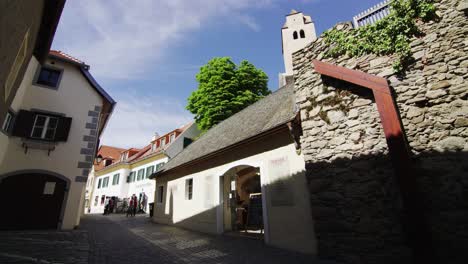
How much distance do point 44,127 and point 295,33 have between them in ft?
98.5

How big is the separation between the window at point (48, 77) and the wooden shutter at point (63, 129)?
1869 mm

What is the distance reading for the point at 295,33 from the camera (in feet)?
101

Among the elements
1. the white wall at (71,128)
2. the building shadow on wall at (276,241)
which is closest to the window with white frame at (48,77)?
the white wall at (71,128)

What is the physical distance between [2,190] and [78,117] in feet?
13.1

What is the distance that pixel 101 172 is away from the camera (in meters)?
30.8

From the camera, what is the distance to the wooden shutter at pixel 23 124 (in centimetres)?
930

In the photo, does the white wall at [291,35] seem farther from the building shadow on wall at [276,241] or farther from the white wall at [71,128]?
the building shadow on wall at [276,241]

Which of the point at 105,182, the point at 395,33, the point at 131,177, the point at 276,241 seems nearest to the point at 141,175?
the point at 131,177

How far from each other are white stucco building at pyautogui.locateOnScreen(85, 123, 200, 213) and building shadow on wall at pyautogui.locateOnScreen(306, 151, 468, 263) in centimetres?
1646

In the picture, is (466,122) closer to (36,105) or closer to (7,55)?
(7,55)

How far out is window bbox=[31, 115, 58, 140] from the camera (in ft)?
32.4

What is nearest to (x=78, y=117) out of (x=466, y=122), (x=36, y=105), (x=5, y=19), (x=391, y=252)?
(x=36, y=105)

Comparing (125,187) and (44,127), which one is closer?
(44,127)

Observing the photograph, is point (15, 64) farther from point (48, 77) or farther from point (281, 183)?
point (281, 183)
